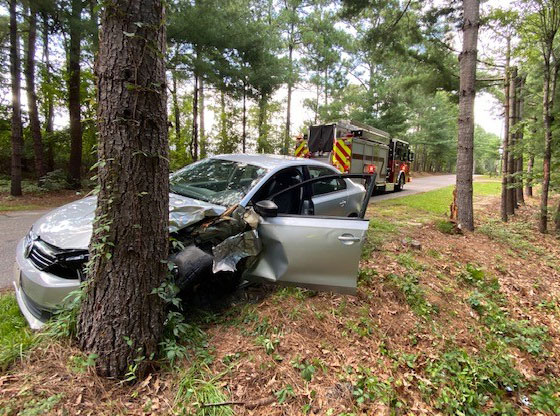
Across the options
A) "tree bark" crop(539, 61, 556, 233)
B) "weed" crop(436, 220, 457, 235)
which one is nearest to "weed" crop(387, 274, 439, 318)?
"weed" crop(436, 220, 457, 235)

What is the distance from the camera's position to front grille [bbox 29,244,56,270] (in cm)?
244

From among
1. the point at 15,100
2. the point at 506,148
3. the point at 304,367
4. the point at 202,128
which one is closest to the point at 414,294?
the point at 304,367

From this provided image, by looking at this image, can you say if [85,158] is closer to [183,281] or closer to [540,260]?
[183,281]

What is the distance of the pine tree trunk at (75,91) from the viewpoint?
8211 millimetres

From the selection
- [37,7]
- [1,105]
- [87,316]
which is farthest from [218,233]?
[1,105]

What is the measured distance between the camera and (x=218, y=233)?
9.18 feet

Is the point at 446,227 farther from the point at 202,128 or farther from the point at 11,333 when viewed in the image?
the point at 202,128

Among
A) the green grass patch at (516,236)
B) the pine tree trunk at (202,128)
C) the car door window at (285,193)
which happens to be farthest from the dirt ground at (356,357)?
the pine tree trunk at (202,128)

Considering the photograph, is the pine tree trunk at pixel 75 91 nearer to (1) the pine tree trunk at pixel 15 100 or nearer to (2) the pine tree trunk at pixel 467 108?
(1) the pine tree trunk at pixel 15 100

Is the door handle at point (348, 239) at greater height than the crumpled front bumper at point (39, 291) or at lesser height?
greater

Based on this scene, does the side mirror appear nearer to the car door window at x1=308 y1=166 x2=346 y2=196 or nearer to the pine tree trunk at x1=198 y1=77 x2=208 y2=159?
the car door window at x1=308 y1=166 x2=346 y2=196

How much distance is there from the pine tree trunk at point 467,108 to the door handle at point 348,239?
5.31 meters

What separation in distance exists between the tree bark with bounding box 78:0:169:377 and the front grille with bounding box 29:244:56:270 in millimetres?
552

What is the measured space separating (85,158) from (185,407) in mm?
14533
